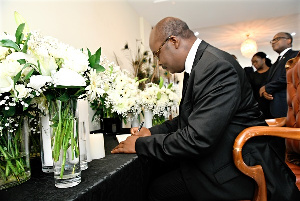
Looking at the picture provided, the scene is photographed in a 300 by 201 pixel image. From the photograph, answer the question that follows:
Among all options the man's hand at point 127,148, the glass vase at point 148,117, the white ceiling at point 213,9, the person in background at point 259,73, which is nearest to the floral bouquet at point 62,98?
the man's hand at point 127,148

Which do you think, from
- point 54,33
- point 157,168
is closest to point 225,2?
point 54,33

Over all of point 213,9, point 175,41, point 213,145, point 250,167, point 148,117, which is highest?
point 213,9

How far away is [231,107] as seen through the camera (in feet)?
3.02

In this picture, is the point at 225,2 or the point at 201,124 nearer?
the point at 201,124

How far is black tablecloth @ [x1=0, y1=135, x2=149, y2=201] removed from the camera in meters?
0.66

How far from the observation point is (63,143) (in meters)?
0.70

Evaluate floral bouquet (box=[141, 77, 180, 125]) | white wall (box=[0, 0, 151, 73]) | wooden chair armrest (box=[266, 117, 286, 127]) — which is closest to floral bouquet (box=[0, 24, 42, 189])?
white wall (box=[0, 0, 151, 73])

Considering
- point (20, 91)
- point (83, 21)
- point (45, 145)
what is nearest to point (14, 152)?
point (45, 145)

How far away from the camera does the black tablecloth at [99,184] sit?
0.66m

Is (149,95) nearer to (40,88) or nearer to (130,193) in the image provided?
(130,193)

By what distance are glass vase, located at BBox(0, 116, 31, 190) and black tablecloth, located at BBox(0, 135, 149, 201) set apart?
32 millimetres

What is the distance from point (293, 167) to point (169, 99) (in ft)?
3.08

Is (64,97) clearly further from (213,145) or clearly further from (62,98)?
(213,145)

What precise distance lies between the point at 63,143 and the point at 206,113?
1.80 ft
